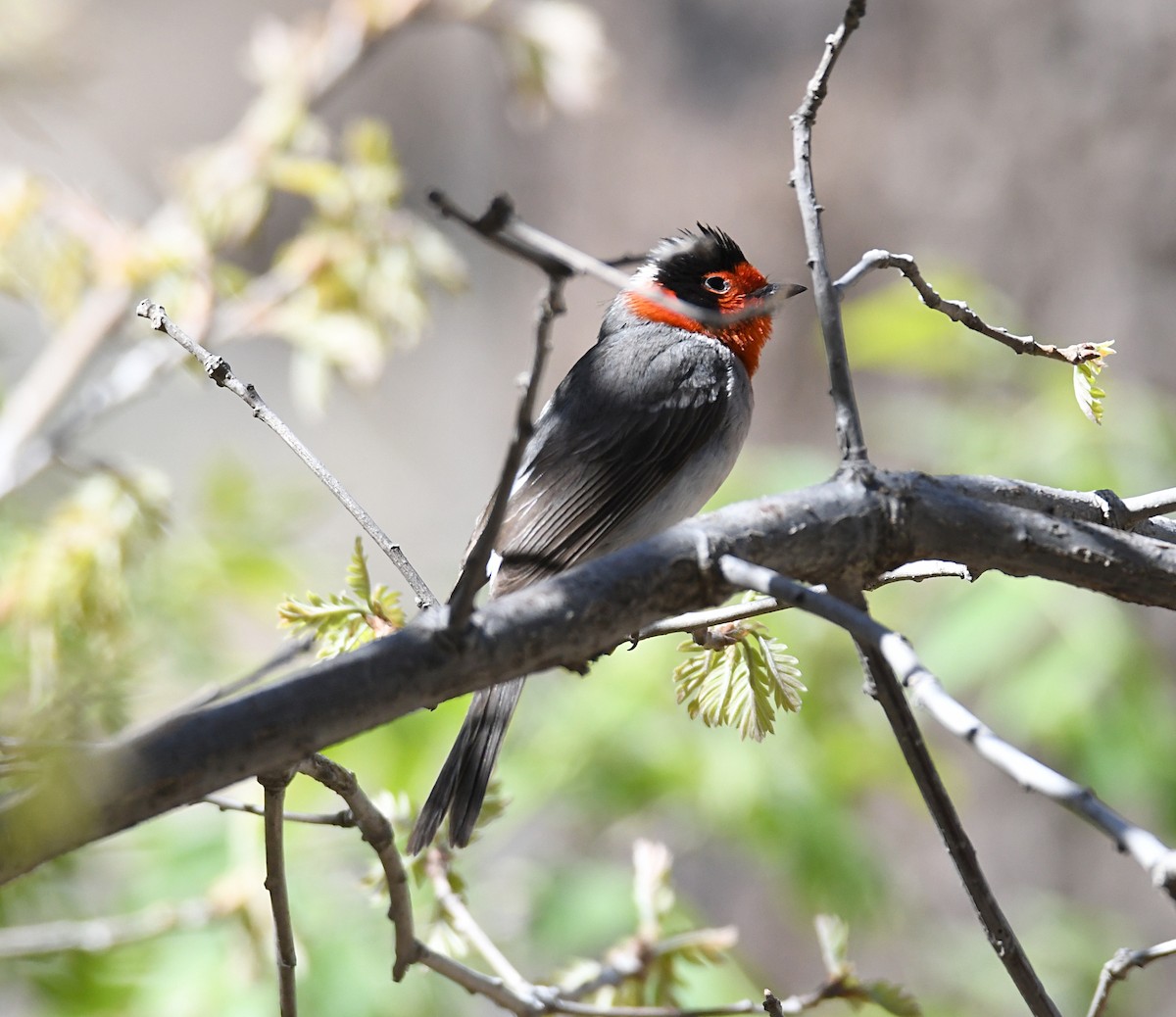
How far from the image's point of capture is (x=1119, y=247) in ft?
13.1

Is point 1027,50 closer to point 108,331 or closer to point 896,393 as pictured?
point 896,393

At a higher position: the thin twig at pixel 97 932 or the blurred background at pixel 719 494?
the blurred background at pixel 719 494

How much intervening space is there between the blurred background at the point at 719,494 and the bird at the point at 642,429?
0.42 meters

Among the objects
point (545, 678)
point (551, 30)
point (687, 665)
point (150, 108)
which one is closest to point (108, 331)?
point (551, 30)

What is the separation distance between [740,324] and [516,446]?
170 cm

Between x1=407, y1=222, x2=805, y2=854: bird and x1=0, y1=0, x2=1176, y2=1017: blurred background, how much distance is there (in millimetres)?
417

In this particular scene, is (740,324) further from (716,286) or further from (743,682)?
(743,682)

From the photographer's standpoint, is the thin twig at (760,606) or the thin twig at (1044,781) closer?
the thin twig at (1044,781)

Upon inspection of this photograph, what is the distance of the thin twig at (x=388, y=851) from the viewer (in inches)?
43.6

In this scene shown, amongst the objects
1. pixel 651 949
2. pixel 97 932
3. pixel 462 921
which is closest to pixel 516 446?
pixel 462 921

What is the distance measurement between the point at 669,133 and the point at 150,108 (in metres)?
4.07

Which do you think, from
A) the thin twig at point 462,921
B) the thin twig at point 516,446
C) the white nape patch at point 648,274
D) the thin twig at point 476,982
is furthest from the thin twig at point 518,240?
the white nape patch at point 648,274

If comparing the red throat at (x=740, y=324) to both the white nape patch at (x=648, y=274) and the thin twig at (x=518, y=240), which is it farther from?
the thin twig at (x=518, y=240)

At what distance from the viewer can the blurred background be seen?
7.25 ft
